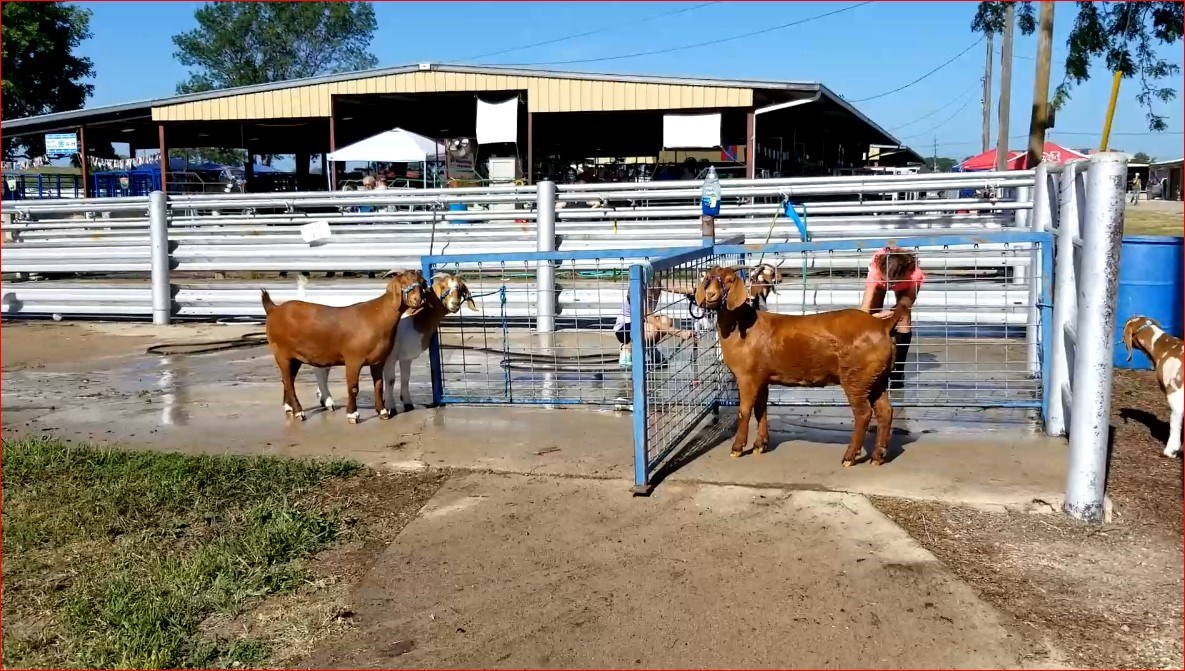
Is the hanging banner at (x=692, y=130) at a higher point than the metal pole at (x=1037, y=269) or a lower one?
higher

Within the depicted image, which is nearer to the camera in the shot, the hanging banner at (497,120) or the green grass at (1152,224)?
the hanging banner at (497,120)

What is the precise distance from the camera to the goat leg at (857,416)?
5.66 metres

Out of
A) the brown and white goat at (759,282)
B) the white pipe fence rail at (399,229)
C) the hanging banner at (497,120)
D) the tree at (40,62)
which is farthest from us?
the tree at (40,62)

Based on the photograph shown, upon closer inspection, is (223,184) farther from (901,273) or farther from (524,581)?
(524,581)

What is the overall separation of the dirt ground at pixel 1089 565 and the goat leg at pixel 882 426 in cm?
61

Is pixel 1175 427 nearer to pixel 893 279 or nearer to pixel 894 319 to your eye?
pixel 894 319

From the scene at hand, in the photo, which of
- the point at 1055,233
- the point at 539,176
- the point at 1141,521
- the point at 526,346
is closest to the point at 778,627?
the point at 1141,521

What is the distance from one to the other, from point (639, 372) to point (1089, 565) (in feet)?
7.58

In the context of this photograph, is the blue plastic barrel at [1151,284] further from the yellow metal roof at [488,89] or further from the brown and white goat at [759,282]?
the yellow metal roof at [488,89]

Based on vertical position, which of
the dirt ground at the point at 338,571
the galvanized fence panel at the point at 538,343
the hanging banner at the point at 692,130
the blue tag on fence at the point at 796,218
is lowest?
the dirt ground at the point at 338,571

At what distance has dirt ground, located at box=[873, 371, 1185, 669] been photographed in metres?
3.61

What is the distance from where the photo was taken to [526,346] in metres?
10.3

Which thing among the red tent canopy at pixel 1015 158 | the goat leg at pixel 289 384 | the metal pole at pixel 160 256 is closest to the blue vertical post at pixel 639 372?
the goat leg at pixel 289 384

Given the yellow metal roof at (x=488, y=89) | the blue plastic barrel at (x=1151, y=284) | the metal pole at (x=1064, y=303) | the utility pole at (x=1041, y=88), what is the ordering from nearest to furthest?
1. the metal pole at (x=1064, y=303)
2. the blue plastic barrel at (x=1151, y=284)
3. the utility pole at (x=1041, y=88)
4. the yellow metal roof at (x=488, y=89)
